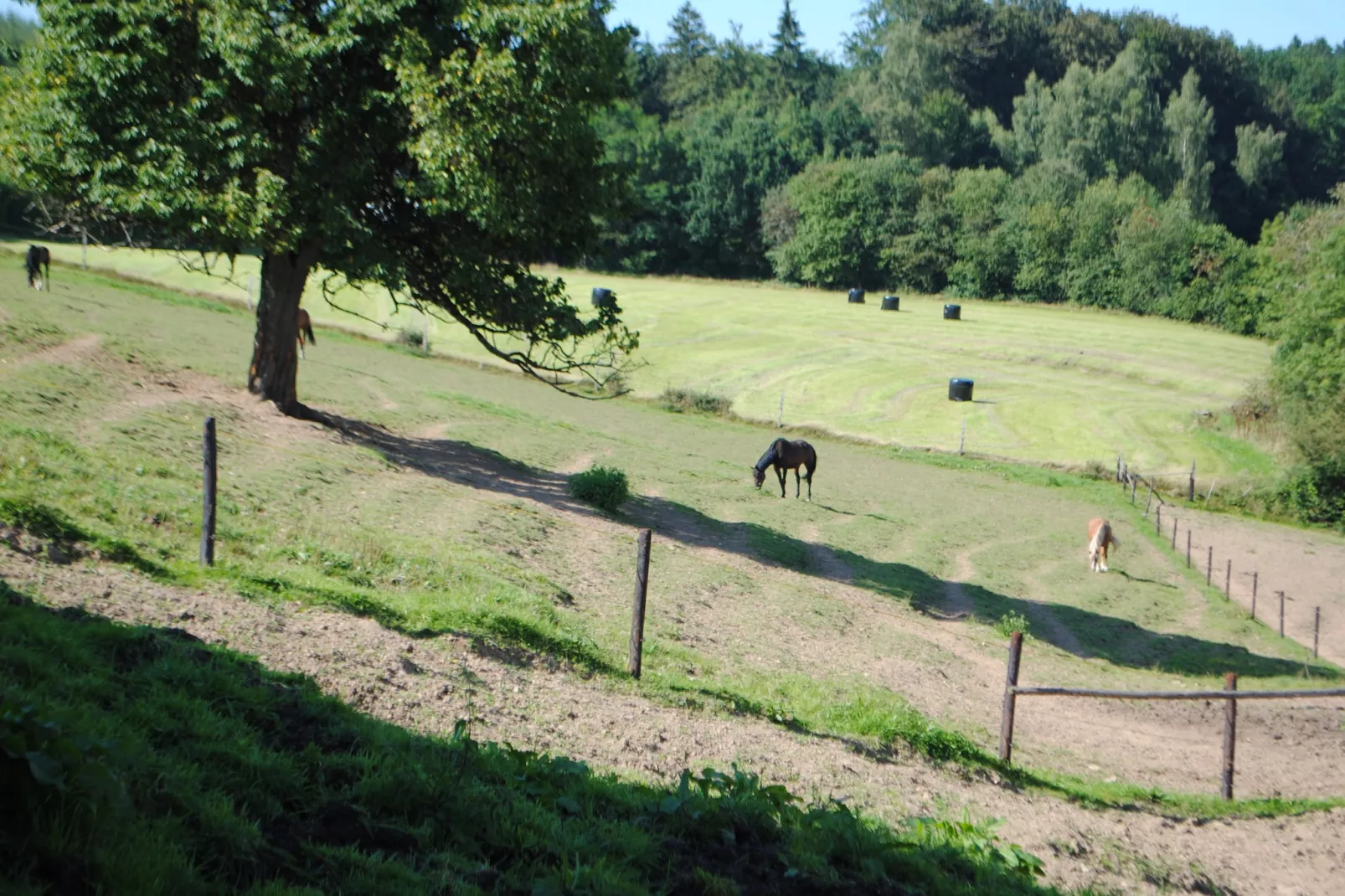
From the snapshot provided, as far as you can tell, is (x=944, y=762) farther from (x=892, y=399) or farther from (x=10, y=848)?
(x=892, y=399)

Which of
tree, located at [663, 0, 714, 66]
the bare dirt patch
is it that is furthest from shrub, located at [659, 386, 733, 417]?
tree, located at [663, 0, 714, 66]

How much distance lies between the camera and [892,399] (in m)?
47.3

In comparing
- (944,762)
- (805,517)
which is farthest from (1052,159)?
(944,762)

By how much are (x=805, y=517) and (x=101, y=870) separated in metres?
20.7

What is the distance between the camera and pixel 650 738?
918 centimetres

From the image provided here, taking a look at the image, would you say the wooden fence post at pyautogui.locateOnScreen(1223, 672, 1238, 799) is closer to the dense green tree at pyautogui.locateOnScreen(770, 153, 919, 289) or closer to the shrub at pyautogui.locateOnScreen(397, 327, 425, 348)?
the shrub at pyautogui.locateOnScreen(397, 327, 425, 348)

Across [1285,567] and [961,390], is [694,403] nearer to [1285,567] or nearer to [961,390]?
[961,390]

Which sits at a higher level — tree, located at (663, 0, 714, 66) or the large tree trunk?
tree, located at (663, 0, 714, 66)

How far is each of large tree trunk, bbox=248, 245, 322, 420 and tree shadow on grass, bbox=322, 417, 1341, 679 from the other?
1.22 metres

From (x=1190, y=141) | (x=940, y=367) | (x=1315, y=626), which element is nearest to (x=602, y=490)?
(x=1315, y=626)

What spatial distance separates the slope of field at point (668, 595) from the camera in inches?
366

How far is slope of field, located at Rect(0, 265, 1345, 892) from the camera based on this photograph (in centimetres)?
929

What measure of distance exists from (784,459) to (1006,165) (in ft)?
263

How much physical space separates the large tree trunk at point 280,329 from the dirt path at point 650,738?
11.2 metres
